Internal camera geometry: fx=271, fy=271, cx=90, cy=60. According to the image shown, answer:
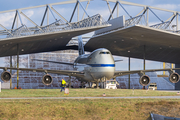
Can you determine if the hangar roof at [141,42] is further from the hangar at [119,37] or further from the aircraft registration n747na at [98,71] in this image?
the aircraft registration n747na at [98,71]

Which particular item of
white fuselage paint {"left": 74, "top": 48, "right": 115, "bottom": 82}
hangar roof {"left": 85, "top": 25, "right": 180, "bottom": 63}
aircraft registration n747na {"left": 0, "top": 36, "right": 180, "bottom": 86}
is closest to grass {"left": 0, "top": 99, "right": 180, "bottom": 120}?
aircraft registration n747na {"left": 0, "top": 36, "right": 180, "bottom": 86}

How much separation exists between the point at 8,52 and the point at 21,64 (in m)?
18.2

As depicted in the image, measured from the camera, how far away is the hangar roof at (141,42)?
44.0 meters

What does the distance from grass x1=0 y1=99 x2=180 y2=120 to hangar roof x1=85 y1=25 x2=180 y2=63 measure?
75.2 feet

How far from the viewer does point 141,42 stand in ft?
175

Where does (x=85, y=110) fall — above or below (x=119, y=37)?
below

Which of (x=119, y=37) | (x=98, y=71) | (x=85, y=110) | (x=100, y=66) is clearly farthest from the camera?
(x=119, y=37)

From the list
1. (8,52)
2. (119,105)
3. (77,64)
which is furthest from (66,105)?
(8,52)

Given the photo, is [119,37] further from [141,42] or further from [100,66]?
[100,66]

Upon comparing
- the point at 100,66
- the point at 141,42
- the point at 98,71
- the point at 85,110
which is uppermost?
the point at 141,42

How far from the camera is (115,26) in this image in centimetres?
4484

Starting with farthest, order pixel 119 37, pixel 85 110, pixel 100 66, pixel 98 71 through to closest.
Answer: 1. pixel 119 37
2. pixel 98 71
3. pixel 100 66
4. pixel 85 110

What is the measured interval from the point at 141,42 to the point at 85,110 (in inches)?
1468

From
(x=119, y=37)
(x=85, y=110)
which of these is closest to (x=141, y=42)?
(x=119, y=37)
